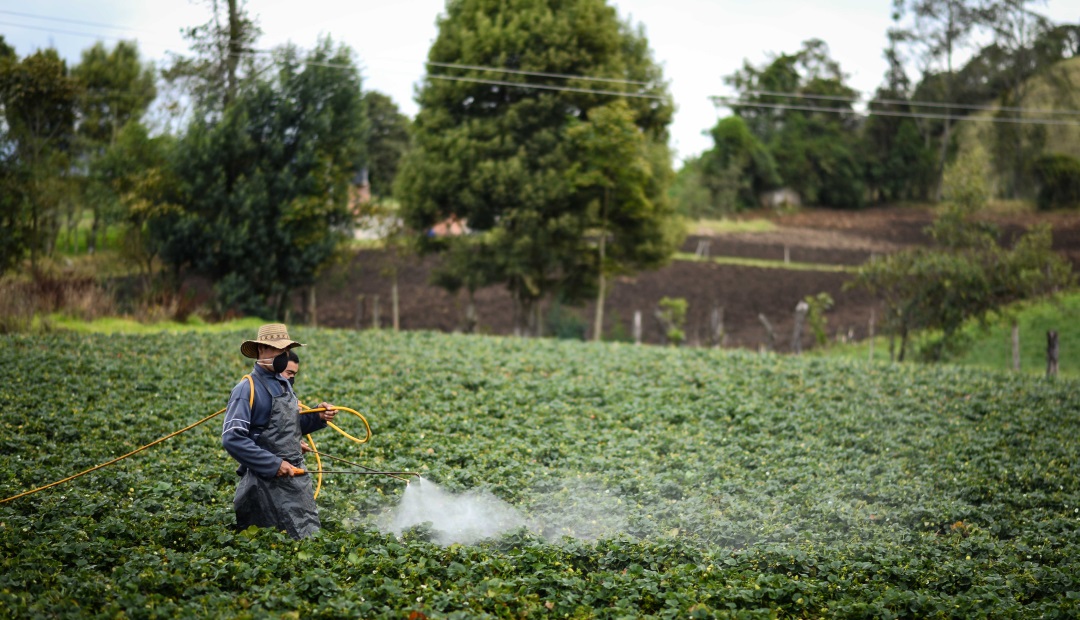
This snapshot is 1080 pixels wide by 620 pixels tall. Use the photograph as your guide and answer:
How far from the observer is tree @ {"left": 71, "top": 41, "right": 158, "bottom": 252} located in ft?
147

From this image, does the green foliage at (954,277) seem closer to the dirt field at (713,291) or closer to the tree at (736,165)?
the dirt field at (713,291)

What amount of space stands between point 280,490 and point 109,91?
46.2 metres

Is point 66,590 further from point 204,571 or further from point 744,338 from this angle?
point 744,338

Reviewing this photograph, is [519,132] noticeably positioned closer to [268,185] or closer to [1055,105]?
[268,185]

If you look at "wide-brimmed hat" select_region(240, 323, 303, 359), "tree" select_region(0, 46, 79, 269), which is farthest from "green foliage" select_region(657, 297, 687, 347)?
"wide-brimmed hat" select_region(240, 323, 303, 359)

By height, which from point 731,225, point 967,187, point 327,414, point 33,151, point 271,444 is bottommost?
point 271,444

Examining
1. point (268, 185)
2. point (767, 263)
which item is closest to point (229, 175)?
point (268, 185)

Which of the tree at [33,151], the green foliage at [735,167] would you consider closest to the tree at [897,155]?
the green foliage at [735,167]

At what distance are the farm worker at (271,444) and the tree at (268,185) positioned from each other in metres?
21.0

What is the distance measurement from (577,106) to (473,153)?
4.05 m

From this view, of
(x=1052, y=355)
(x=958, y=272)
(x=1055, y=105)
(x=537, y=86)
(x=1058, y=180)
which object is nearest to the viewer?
(x=1052, y=355)

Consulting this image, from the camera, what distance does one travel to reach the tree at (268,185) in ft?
90.7

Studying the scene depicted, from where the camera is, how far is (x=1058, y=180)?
55344 mm

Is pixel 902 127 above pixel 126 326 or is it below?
above
